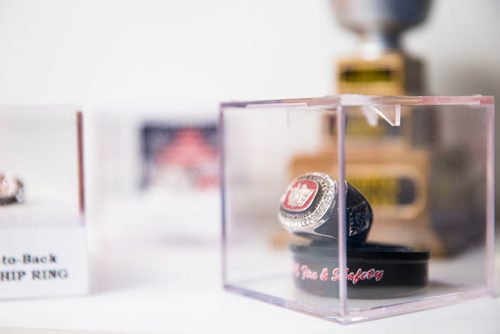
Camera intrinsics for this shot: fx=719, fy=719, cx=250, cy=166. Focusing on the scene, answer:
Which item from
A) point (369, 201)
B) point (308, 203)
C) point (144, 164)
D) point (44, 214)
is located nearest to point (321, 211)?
point (308, 203)

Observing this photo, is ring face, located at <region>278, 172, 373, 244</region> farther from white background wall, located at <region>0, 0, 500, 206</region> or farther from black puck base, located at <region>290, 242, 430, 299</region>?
white background wall, located at <region>0, 0, 500, 206</region>

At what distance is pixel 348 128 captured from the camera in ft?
3.35

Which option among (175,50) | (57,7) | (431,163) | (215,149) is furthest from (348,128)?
(57,7)

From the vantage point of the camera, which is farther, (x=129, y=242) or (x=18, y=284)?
(x=129, y=242)

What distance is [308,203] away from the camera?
662 millimetres

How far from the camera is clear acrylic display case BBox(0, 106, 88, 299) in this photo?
0.72 m

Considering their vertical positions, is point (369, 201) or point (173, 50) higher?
point (173, 50)

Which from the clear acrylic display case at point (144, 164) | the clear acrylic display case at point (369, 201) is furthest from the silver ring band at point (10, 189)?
the clear acrylic display case at point (144, 164)

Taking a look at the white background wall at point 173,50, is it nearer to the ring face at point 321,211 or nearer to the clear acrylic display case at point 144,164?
the clear acrylic display case at point 144,164

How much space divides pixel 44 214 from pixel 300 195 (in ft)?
0.89

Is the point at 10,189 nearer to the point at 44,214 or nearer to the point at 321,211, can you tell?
the point at 44,214

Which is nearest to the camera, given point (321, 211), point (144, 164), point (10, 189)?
point (321, 211)

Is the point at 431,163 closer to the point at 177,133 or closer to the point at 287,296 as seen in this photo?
the point at 287,296

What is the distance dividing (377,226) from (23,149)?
17.6 inches
